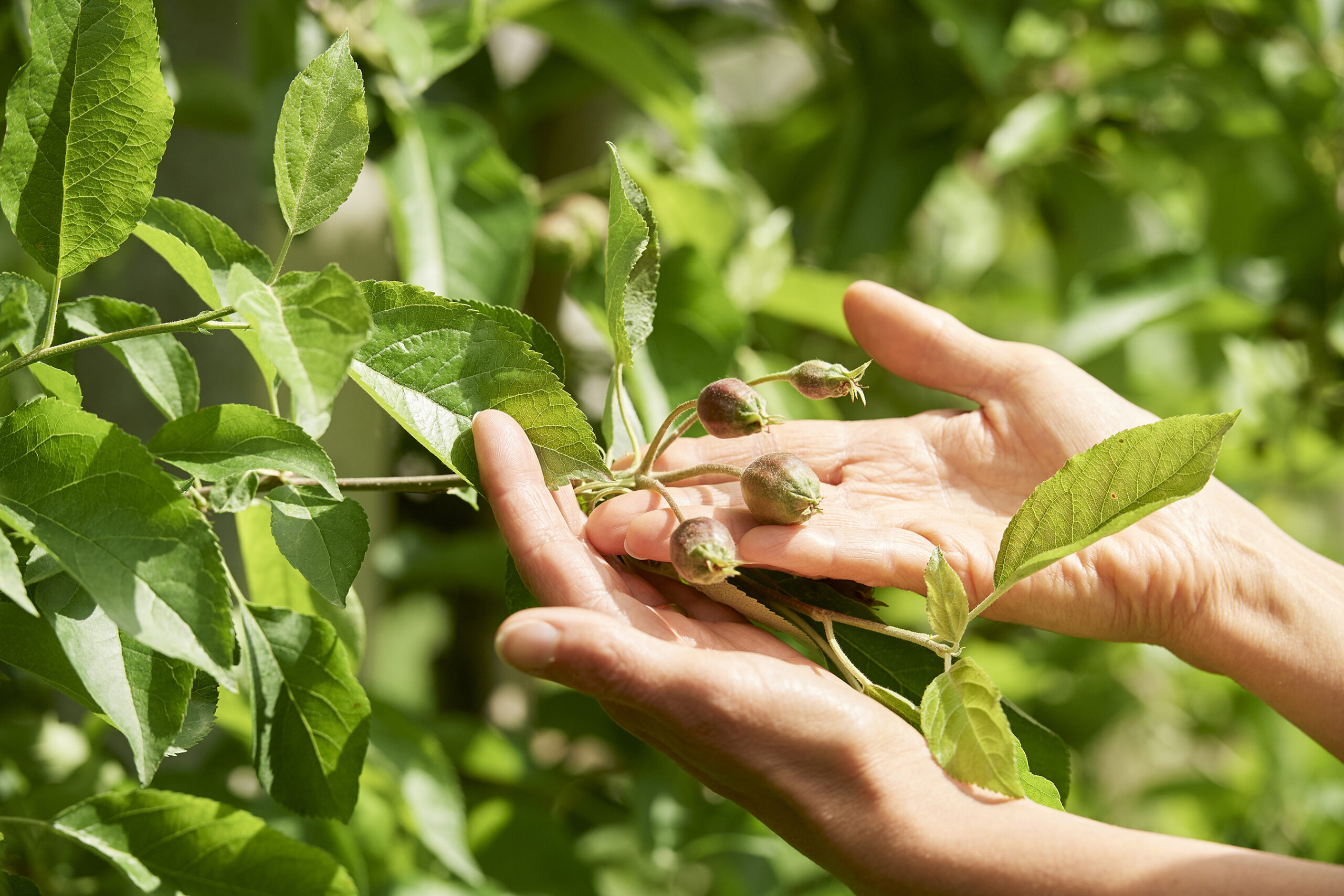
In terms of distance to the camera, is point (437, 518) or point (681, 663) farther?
point (437, 518)

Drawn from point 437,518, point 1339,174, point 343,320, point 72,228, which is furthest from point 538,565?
point 1339,174

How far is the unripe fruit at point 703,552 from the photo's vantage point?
624 mm

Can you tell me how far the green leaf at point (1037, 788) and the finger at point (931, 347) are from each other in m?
0.35

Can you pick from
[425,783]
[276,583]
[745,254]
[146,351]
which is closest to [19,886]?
[276,583]

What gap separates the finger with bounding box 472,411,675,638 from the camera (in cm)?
64

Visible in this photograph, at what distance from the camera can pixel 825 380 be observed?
0.71m

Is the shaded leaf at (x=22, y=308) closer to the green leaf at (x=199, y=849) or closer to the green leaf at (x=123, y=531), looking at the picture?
the green leaf at (x=123, y=531)

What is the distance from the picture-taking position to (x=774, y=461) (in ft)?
2.26

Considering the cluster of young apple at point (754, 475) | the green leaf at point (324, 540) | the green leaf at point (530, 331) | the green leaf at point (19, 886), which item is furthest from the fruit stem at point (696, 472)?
the green leaf at point (19, 886)

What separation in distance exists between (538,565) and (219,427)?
0.71ft

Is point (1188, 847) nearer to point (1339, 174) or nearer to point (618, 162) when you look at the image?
point (618, 162)

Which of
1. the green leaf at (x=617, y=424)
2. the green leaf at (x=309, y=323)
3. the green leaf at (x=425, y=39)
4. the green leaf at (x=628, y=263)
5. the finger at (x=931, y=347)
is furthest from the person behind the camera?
the green leaf at (x=425, y=39)

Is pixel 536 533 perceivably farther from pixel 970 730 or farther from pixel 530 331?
pixel 970 730

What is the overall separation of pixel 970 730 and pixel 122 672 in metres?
0.51
